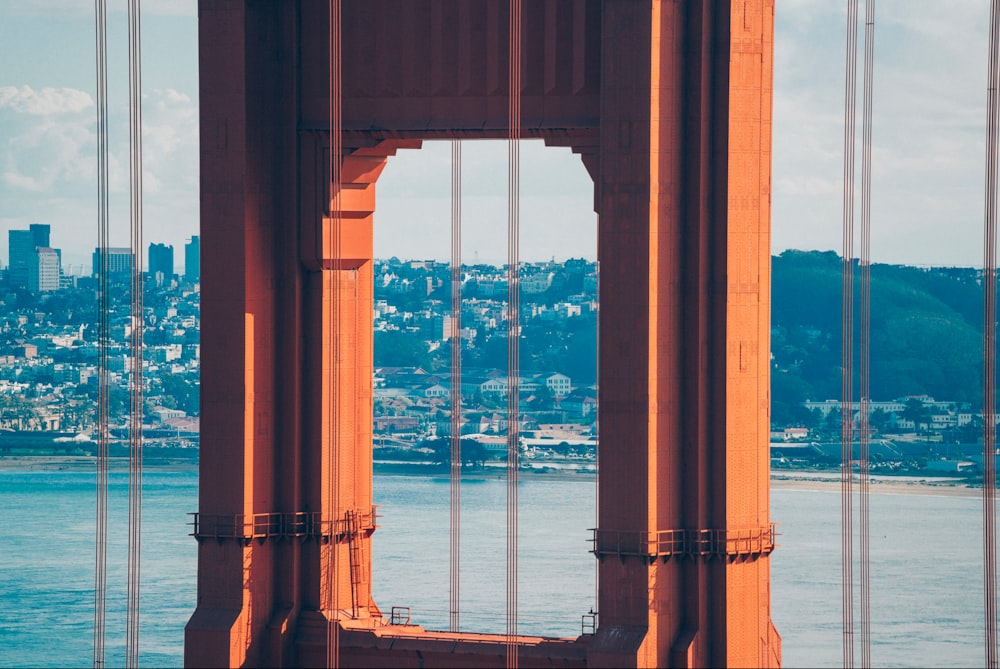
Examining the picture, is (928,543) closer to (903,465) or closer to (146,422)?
(903,465)

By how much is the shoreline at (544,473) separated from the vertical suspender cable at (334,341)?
55495 mm

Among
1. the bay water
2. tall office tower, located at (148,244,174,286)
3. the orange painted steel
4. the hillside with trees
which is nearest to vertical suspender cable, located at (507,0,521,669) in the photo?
the orange painted steel

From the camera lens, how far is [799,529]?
68.1 m

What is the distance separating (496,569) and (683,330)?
3967 centimetres

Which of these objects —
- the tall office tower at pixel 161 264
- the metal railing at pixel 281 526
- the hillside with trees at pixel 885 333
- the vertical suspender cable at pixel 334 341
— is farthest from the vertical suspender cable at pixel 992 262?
the tall office tower at pixel 161 264

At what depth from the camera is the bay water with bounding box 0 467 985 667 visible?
1992 inches

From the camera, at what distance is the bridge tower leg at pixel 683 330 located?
68.8ft

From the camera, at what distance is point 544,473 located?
86812mm

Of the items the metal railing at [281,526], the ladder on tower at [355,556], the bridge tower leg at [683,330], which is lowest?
the ladder on tower at [355,556]

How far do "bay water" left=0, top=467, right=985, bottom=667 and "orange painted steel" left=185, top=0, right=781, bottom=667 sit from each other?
78.8 feet

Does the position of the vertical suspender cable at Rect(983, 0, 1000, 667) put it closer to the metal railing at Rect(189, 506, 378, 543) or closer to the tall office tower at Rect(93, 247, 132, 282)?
the metal railing at Rect(189, 506, 378, 543)

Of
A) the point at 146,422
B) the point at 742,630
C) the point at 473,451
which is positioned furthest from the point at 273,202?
the point at 146,422

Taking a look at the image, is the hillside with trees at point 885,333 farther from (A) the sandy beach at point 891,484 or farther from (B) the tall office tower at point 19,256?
(B) the tall office tower at point 19,256

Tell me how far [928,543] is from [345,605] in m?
44.6
